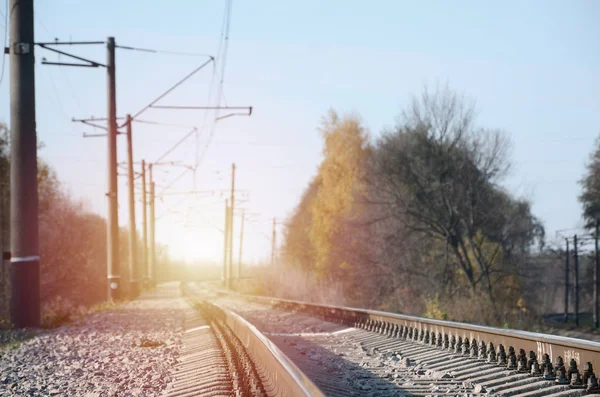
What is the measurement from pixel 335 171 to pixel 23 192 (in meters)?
32.1

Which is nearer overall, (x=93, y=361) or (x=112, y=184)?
(x=93, y=361)

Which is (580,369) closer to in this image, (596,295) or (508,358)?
(508,358)

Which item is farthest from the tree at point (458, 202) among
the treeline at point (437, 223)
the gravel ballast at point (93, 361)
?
the gravel ballast at point (93, 361)

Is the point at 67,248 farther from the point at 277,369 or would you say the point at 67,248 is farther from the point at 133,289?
the point at 277,369

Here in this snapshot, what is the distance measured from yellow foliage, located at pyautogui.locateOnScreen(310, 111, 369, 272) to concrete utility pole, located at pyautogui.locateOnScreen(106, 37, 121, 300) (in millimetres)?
18558

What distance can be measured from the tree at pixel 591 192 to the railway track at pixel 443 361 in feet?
118

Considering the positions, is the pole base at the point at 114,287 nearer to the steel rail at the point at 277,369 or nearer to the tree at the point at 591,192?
the steel rail at the point at 277,369

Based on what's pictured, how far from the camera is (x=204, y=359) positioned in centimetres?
942

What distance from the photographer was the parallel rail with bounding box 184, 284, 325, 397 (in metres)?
5.14

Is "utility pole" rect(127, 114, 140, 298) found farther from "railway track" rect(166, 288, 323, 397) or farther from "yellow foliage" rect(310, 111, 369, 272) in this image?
"railway track" rect(166, 288, 323, 397)

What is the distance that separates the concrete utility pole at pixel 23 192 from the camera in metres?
16.2

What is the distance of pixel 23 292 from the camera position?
1636 cm

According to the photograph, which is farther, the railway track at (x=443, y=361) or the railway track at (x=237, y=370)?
the railway track at (x=443, y=361)

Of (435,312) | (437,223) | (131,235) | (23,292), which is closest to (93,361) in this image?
(23,292)
